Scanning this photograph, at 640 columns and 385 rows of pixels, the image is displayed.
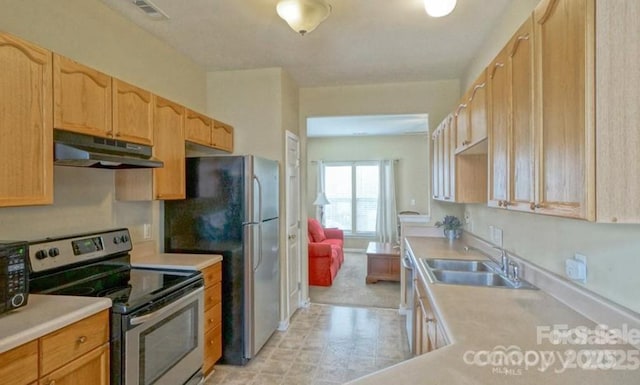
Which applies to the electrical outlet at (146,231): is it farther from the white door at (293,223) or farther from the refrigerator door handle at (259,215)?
the white door at (293,223)

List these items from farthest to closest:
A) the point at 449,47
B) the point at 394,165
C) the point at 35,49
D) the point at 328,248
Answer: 1. the point at 394,165
2. the point at 328,248
3. the point at 449,47
4. the point at 35,49

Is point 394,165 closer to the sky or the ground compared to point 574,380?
closer to the sky

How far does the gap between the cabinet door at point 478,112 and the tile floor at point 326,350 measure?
1.96 meters

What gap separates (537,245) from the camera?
1.90 m

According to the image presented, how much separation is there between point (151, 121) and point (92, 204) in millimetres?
688

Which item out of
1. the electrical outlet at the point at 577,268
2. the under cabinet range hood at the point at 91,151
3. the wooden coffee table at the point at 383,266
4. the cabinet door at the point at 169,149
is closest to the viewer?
the electrical outlet at the point at 577,268

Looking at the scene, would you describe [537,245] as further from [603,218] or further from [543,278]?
[603,218]

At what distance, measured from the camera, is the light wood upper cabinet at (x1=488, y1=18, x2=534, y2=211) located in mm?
1298

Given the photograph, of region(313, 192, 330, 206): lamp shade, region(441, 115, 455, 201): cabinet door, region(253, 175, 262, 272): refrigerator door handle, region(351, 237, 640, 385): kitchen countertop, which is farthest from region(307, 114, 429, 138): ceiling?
region(351, 237, 640, 385): kitchen countertop

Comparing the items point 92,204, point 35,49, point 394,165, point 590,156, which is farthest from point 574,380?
point 394,165

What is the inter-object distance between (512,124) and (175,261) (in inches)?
92.6

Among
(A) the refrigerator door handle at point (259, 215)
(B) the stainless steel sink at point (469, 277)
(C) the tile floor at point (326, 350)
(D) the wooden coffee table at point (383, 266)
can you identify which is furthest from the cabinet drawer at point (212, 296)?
(D) the wooden coffee table at point (383, 266)

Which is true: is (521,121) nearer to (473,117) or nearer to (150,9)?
(473,117)

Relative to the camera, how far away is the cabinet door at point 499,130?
60.1 inches
